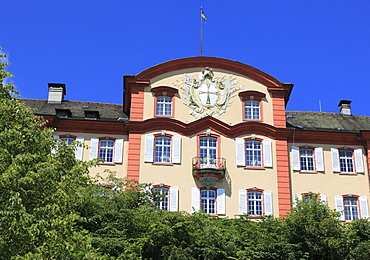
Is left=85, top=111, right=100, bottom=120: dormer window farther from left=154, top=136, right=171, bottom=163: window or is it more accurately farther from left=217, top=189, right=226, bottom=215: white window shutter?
left=217, top=189, right=226, bottom=215: white window shutter

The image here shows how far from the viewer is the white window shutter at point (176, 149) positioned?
3228 cm

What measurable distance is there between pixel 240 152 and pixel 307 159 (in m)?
4.53

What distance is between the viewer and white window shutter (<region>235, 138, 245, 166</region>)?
107 feet

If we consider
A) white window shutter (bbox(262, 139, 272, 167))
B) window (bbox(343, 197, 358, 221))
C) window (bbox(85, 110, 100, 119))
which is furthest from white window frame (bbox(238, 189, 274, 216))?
window (bbox(85, 110, 100, 119))

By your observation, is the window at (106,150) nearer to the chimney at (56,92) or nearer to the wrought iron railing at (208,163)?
the wrought iron railing at (208,163)

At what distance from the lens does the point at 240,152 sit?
32906 mm

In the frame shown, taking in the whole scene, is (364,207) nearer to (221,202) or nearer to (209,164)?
(221,202)

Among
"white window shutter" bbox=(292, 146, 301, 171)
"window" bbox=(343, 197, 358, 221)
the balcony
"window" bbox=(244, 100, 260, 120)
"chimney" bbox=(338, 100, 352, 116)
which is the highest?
"chimney" bbox=(338, 100, 352, 116)

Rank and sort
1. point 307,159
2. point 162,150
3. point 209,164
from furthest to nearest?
point 307,159 → point 162,150 → point 209,164

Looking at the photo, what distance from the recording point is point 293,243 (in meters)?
27.5

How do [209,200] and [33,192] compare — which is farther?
[209,200]

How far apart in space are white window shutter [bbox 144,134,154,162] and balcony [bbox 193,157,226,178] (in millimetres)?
2651

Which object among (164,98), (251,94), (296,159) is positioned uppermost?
(251,94)

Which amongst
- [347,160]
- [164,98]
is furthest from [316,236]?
[164,98]
